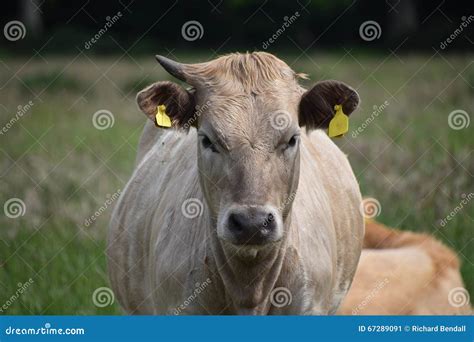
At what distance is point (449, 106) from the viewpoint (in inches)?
594

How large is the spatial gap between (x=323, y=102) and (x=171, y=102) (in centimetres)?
93

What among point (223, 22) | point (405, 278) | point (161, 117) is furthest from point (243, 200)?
point (223, 22)

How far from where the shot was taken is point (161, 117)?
603 cm

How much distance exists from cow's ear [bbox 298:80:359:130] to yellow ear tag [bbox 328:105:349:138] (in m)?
0.02

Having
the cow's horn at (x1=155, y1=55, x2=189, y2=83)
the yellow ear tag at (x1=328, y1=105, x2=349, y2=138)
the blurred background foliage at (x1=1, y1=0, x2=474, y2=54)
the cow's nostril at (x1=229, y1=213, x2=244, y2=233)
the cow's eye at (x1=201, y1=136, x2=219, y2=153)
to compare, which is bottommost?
the blurred background foliage at (x1=1, y1=0, x2=474, y2=54)

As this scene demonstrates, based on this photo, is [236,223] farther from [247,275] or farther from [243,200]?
[247,275]

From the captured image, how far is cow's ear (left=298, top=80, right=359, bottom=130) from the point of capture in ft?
19.7

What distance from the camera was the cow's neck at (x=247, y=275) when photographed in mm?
5820

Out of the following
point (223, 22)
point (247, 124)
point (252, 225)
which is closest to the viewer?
point (252, 225)

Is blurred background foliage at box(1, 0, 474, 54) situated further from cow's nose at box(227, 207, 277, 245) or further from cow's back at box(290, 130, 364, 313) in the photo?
cow's nose at box(227, 207, 277, 245)

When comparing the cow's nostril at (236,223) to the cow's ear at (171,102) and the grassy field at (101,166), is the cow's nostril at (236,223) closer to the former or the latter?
the cow's ear at (171,102)

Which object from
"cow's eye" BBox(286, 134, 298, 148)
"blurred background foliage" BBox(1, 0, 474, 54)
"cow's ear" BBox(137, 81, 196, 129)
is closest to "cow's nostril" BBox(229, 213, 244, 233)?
"cow's eye" BBox(286, 134, 298, 148)

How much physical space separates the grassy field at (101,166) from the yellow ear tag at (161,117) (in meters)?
2.76

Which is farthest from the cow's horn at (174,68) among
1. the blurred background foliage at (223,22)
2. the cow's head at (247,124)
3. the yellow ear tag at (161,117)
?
the blurred background foliage at (223,22)
